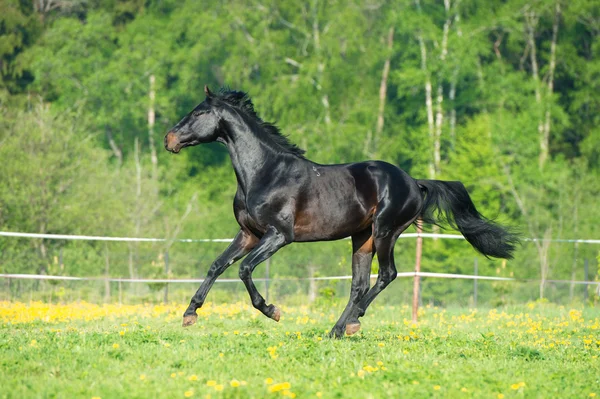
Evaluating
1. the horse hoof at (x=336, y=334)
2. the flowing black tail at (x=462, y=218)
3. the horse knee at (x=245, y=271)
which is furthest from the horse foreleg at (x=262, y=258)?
the flowing black tail at (x=462, y=218)

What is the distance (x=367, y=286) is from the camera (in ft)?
34.4

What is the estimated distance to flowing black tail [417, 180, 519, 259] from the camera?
11242 mm

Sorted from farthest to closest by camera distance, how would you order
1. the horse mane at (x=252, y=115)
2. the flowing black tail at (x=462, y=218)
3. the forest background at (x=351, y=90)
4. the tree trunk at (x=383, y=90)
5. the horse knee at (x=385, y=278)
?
the tree trunk at (x=383, y=90) → the forest background at (x=351, y=90) → the flowing black tail at (x=462, y=218) → the horse knee at (x=385, y=278) → the horse mane at (x=252, y=115)

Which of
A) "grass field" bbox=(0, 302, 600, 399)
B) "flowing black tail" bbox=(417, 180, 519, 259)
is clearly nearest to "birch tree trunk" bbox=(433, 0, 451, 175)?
"flowing black tail" bbox=(417, 180, 519, 259)

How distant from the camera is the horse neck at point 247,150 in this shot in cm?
1005

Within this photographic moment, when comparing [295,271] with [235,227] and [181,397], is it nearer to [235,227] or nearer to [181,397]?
[235,227]

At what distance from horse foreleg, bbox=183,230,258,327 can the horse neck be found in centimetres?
57

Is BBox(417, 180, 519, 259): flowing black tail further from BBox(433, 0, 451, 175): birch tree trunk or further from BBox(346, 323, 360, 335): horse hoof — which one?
BBox(433, 0, 451, 175): birch tree trunk

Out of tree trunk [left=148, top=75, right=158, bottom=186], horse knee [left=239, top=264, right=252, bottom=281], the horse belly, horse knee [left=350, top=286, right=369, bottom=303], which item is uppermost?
tree trunk [left=148, top=75, right=158, bottom=186]

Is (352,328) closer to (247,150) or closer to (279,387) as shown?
(247,150)

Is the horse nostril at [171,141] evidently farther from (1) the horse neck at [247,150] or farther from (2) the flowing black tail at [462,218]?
(2) the flowing black tail at [462,218]

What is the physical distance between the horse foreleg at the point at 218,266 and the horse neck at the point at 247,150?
0.57m

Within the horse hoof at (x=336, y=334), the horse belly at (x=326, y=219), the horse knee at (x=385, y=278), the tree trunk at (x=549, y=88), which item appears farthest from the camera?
the tree trunk at (x=549, y=88)

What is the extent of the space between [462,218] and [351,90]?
2888 centimetres
